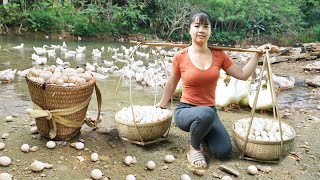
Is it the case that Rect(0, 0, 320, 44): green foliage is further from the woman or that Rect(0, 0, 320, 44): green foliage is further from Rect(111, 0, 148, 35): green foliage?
the woman

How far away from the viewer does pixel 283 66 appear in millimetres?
10859

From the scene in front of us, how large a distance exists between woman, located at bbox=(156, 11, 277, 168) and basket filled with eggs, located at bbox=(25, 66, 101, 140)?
3.18ft

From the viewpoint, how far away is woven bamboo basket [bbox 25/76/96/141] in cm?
308

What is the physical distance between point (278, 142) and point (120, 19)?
876 inches

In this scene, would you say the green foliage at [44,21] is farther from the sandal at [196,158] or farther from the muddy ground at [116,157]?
the sandal at [196,158]

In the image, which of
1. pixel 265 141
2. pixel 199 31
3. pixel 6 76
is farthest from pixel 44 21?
pixel 265 141

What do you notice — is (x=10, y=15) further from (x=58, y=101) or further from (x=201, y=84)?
(x=201, y=84)

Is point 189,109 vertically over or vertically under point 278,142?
over

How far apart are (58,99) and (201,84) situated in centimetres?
144

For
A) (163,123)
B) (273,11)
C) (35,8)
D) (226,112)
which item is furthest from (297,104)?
(273,11)

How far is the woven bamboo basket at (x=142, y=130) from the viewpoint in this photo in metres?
3.31

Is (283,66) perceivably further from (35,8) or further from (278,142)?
(35,8)

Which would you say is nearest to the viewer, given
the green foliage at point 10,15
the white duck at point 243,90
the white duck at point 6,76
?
the white duck at point 243,90

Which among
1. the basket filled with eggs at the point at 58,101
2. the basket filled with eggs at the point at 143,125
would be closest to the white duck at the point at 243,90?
the basket filled with eggs at the point at 143,125
